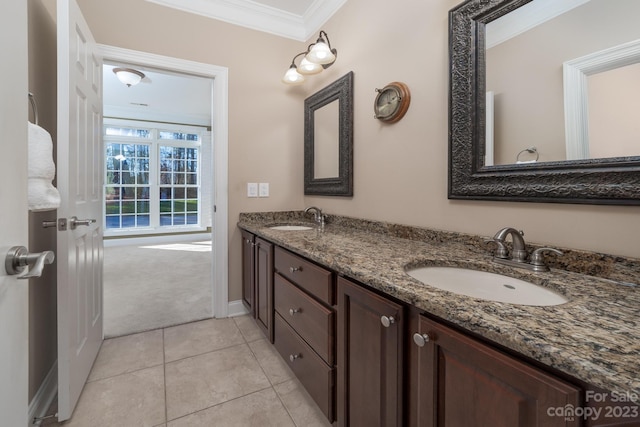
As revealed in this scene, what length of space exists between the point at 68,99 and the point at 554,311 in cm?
187

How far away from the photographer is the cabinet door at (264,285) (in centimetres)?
181

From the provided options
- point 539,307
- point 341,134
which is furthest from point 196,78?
point 539,307

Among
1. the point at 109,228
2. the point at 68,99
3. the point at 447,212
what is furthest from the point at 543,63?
the point at 109,228

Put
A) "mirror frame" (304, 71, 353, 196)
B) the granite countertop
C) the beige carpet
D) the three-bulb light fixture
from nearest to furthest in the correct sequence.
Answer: the granite countertop < the three-bulb light fixture < "mirror frame" (304, 71, 353, 196) < the beige carpet

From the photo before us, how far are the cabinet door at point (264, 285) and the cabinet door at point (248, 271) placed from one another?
0.09m

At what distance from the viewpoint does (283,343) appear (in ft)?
5.56

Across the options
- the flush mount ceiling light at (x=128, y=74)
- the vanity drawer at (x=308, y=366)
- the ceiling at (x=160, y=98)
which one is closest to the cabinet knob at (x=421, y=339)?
the vanity drawer at (x=308, y=366)

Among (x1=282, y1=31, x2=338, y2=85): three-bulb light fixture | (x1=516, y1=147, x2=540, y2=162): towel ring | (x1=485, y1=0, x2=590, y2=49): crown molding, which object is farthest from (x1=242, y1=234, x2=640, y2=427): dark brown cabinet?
Answer: (x1=282, y1=31, x2=338, y2=85): three-bulb light fixture

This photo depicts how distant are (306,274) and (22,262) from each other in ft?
3.15

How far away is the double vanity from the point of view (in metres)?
0.50

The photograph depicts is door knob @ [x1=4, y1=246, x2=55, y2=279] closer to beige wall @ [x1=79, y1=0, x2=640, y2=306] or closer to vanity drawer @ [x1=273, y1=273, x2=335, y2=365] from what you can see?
vanity drawer @ [x1=273, y1=273, x2=335, y2=365]

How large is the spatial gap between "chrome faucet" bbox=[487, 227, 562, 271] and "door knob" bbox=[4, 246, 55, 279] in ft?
4.25

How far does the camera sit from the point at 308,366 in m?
1.39

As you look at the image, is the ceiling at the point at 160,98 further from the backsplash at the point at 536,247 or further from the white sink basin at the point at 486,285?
the white sink basin at the point at 486,285
